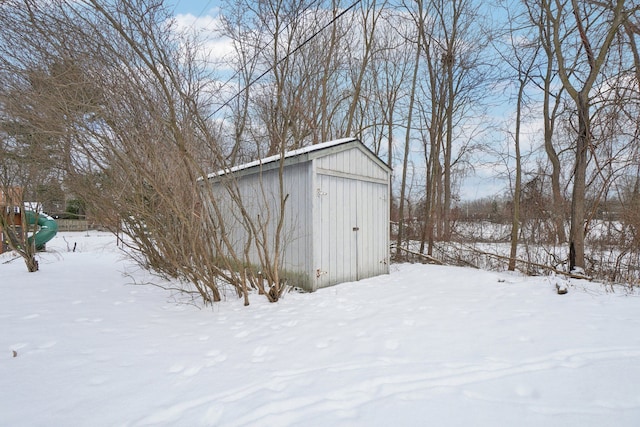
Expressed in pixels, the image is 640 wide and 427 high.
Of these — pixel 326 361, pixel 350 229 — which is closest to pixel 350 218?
pixel 350 229

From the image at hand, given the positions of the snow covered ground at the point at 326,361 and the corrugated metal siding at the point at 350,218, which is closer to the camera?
the snow covered ground at the point at 326,361

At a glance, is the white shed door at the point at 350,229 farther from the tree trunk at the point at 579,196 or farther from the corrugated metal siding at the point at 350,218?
the tree trunk at the point at 579,196

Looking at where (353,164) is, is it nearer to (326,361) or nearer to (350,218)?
(350,218)

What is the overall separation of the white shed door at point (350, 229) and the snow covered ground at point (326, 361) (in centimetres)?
90

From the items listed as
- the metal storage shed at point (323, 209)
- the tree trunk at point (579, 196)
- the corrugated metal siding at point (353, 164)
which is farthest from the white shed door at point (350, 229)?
the tree trunk at point (579, 196)

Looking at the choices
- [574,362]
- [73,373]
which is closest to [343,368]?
[574,362]

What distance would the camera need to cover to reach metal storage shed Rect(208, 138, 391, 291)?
4.66 metres

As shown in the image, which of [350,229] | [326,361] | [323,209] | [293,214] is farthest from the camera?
[350,229]

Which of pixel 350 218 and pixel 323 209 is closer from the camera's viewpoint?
pixel 323 209

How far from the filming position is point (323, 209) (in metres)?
4.77

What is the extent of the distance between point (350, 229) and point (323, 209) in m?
0.73

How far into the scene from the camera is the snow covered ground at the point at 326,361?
5.30 feet

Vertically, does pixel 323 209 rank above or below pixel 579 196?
below

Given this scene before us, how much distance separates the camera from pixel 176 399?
178cm
